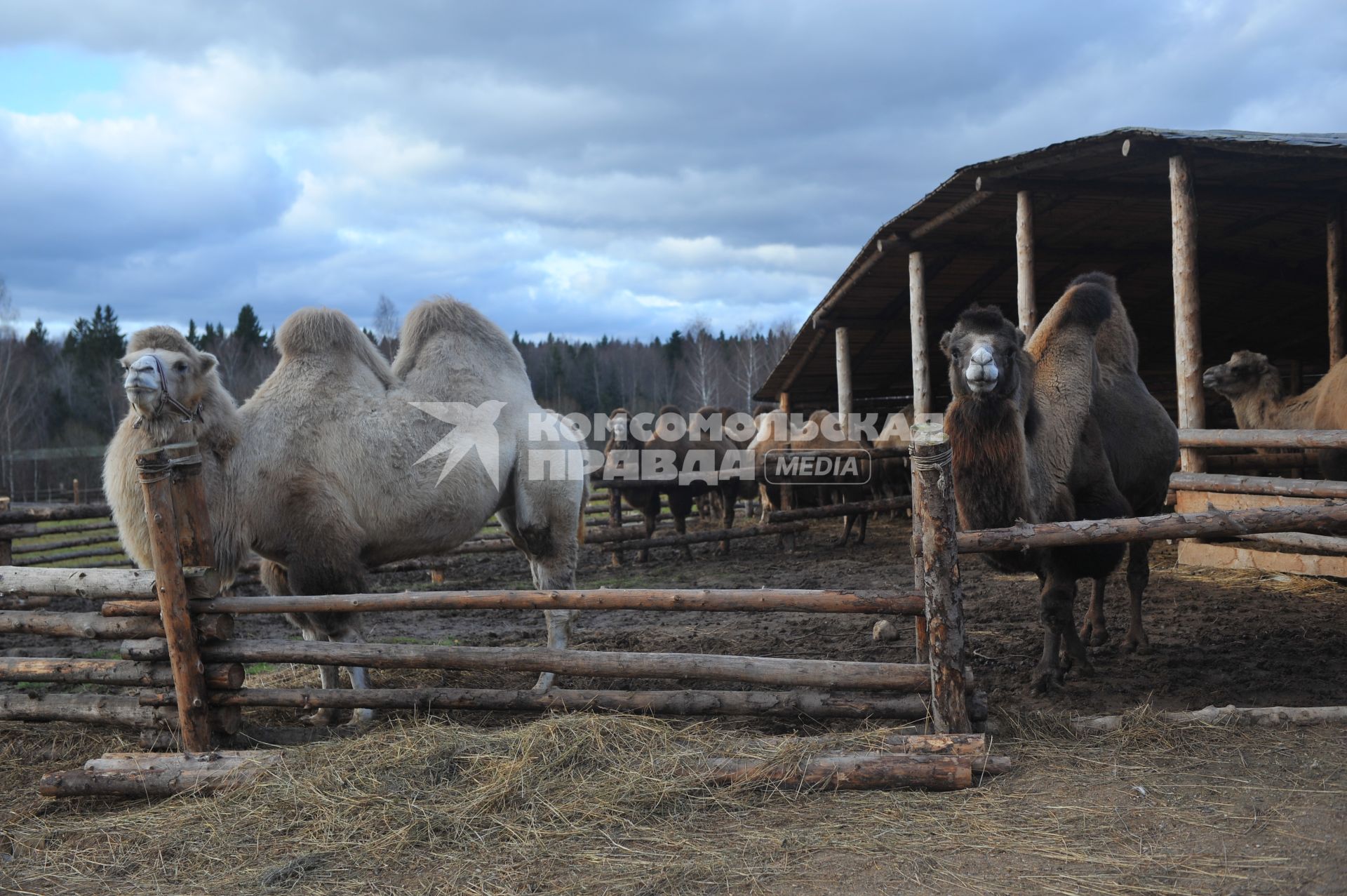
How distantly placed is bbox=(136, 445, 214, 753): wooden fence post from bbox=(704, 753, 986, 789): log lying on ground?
2538mm

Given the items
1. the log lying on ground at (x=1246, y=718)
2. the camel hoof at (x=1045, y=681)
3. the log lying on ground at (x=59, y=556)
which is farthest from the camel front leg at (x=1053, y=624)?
the log lying on ground at (x=59, y=556)

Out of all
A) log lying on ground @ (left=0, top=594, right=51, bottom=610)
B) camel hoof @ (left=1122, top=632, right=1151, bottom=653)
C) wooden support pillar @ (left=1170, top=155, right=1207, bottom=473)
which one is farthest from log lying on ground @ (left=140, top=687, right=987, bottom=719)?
wooden support pillar @ (left=1170, top=155, right=1207, bottom=473)

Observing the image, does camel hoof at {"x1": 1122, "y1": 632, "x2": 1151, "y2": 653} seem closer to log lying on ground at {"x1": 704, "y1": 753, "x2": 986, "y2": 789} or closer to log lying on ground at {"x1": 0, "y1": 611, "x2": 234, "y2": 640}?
log lying on ground at {"x1": 704, "y1": 753, "x2": 986, "y2": 789}

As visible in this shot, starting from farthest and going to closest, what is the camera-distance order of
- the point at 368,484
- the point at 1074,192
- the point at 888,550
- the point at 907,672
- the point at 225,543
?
1. the point at 888,550
2. the point at 1074,192
3. the point at 368,484
4. the point at 225,543
5. the point at 907,672

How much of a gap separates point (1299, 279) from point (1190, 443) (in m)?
9.80

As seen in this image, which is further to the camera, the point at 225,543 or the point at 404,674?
the point at 404,674

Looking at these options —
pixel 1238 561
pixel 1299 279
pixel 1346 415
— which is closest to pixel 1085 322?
pixel 1238 561

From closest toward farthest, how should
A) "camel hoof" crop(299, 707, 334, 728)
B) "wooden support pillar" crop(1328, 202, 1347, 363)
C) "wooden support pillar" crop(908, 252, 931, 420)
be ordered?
"camel hoof" crop(299, 707, 334, 728) → "wooden support pillar" crop(1328, 202, 1347, 363) → "wooden support pillar" crop(908, 252, 931, 420)

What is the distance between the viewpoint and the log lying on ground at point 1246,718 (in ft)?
13.2

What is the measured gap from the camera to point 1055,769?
12.0ft

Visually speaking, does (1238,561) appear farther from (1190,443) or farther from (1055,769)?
(1055,769)

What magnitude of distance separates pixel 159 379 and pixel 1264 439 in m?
8.28

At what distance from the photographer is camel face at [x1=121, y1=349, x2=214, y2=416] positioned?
4.38m

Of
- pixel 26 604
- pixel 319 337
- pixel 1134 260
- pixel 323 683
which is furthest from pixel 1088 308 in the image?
pixel 1134 260
